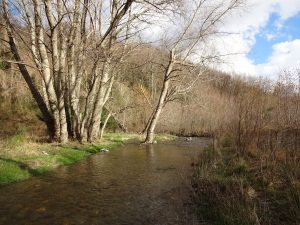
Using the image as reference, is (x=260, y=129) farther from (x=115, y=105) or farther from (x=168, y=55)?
(x=115, y=105)

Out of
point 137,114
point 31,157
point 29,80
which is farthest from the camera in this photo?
point 137,114

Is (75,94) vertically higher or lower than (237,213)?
higher

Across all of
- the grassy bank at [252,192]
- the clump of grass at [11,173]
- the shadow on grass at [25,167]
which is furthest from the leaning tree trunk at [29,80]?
the grassy bank at [252,192]

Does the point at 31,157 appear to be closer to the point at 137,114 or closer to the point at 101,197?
the point at 101,197

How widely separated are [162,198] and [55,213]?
277 centimetres

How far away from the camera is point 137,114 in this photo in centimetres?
3450

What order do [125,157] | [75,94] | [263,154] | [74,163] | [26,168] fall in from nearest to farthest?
Result: [263,154]
[26,168]
[74,163]
[125,157]
[75,94]

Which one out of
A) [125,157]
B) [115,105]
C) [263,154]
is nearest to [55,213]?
[263,154]

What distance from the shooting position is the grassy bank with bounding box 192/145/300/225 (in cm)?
578

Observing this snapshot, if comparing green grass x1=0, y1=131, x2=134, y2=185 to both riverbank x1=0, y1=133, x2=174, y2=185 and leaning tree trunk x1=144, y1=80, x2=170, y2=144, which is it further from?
leaning tree trunk x1=144, y1=80, x2=170, y2=144

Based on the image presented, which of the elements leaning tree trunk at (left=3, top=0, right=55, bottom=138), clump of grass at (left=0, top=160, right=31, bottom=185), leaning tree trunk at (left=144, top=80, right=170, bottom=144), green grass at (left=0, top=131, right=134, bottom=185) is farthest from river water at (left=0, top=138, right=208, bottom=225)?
leaning tree trunk at (left=144, top=80, right=170, bottom=144)

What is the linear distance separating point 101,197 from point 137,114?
1015 inches

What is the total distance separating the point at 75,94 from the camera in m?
19.4

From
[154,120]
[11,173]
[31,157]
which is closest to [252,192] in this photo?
[11,173]
